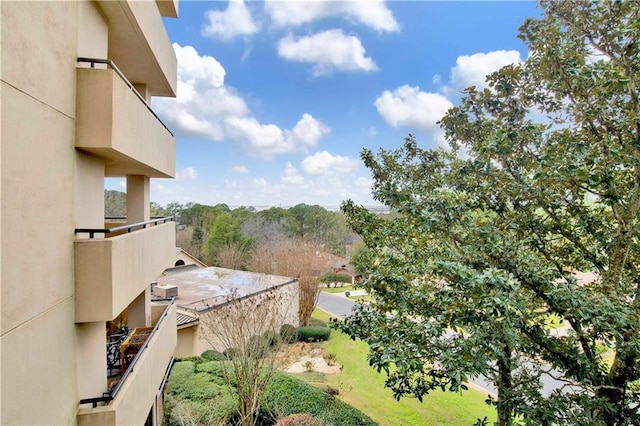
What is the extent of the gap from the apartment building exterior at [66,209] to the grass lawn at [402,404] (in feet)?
27.6

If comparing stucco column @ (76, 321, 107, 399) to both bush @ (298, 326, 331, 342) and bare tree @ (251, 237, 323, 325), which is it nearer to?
bush @ (298, 326, 331, 342)

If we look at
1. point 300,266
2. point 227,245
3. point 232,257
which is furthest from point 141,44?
point 227,245

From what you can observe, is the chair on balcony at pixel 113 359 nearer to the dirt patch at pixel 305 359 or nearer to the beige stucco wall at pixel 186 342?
the beige stucco wall at pixel 186 342

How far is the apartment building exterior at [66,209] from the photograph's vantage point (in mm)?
2555

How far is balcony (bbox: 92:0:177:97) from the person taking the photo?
432 centimetres

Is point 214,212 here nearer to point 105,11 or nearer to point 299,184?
point 299,184

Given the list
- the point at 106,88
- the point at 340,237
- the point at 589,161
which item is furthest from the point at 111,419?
the point at 340,237

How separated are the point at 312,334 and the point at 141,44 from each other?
18.1m

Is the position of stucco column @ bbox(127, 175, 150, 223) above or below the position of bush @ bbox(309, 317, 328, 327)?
above

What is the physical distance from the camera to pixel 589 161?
184 inches

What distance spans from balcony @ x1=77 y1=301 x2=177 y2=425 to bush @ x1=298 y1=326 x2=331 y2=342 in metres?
13.2

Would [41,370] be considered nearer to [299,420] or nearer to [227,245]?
[299,420]

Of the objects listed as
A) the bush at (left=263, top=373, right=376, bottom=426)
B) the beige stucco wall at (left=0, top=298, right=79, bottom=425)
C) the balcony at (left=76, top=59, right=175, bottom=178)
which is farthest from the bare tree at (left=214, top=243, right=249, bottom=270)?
the beige stucco wall at (left=0, top=298, right=79, bottom=425)

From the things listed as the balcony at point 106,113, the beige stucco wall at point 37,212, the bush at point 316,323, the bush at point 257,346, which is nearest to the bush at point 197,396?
the bush at point 257,346
